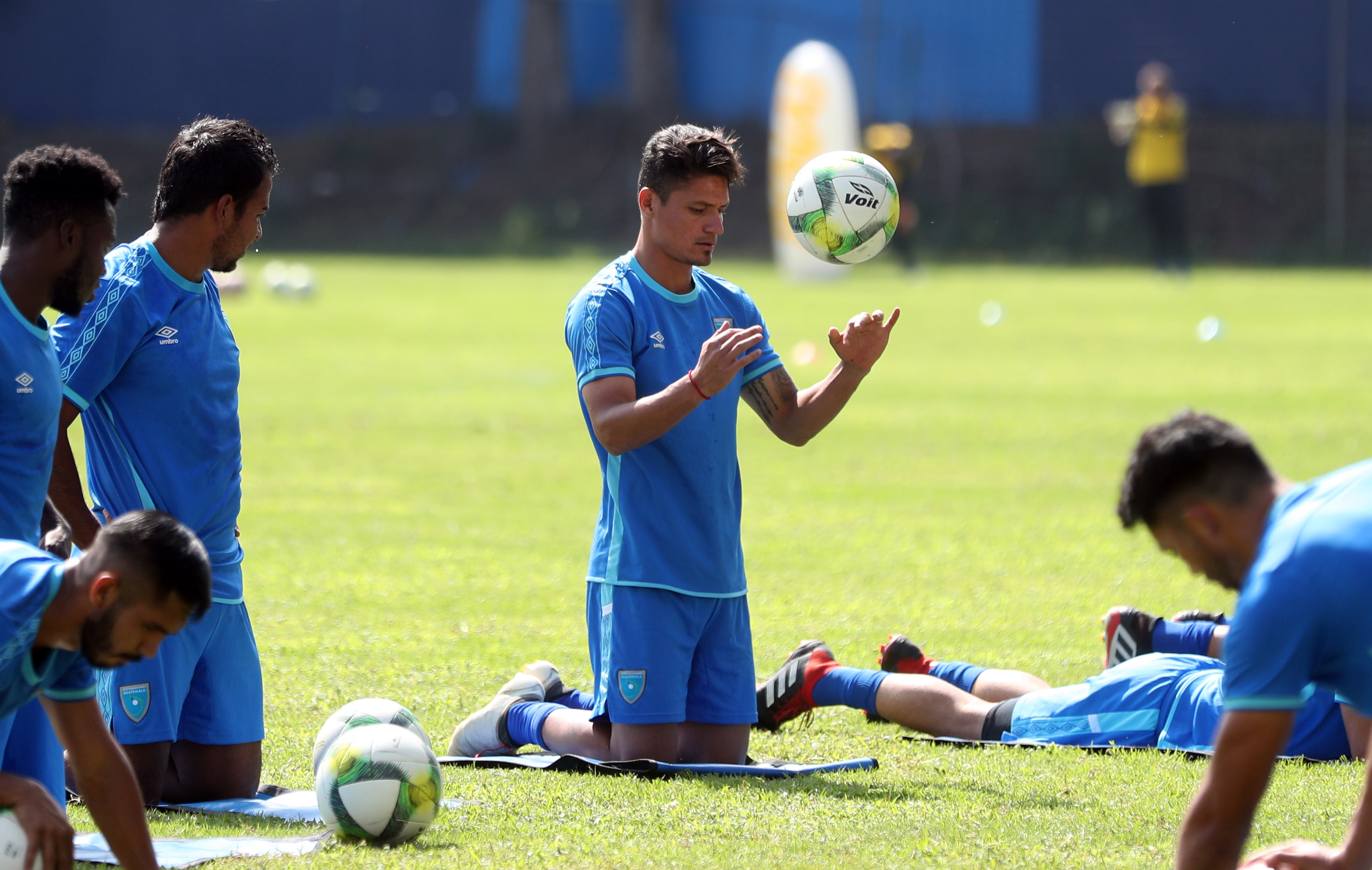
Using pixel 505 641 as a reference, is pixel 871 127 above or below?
above

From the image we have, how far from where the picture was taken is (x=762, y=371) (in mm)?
6160

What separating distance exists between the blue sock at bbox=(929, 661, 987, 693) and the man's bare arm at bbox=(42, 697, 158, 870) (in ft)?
11.0

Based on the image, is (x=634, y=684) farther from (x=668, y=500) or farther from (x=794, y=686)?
(x=794, y=686)

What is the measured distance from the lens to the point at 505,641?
7.79 metres

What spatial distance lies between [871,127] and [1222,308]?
13.0 m

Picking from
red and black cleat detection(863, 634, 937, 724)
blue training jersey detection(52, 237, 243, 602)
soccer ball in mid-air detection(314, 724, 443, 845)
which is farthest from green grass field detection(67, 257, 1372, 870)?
blue training jersey detection(52, 237, 243, 602)

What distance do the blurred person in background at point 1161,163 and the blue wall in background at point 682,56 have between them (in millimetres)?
5704

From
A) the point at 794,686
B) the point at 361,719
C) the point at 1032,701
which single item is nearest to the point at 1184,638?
the point at 1032,701

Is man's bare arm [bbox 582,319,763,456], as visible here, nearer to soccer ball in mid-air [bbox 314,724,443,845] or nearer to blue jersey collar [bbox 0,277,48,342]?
soccer ball in mid-air [bbox 314,724,443,845]

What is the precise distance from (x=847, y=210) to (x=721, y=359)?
1.60 meters

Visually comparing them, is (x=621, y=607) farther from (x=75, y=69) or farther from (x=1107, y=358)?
(x=75, y=69)

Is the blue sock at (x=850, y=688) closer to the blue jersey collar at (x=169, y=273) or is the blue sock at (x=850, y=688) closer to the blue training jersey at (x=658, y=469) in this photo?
the blue training jersey at (x=658, y=469)

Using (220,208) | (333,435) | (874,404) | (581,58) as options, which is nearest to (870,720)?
(220,208)

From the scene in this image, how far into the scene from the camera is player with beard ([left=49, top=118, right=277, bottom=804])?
17.4 feet
